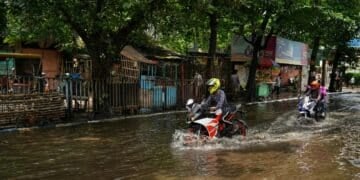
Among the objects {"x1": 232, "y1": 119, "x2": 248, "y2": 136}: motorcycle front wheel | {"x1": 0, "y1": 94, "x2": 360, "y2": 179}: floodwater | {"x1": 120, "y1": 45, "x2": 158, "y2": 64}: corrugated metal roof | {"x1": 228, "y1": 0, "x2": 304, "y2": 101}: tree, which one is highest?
{"x1": 228, "y1": 0, "x2": 304, "y2": 101}: tree

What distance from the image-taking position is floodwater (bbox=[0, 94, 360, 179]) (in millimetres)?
9859

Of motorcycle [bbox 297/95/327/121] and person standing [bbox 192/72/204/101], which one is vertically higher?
person standing [bbox 192/72/204/101]

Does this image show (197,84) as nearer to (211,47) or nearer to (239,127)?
(211,47)

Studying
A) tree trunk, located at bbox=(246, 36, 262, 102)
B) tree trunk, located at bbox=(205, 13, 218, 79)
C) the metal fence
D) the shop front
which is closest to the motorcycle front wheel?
the metal fence

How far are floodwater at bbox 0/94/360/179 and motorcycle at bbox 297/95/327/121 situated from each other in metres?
1.03

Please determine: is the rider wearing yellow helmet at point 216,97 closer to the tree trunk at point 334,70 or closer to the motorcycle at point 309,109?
the motorcycle at point 309,109

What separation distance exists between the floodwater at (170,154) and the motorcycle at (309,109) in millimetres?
1033

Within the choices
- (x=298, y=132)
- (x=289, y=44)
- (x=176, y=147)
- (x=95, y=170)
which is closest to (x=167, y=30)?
(x=298, y=132)

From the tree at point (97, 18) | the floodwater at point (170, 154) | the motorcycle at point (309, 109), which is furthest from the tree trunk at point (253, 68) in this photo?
the floodwater at point (170, 154)

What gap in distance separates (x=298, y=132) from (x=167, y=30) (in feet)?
23.7

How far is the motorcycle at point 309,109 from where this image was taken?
1875cm

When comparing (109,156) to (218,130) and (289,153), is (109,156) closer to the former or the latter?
(218,130)

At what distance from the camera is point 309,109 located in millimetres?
18812

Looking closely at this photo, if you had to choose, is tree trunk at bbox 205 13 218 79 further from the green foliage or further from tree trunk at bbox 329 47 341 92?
the green foliage
